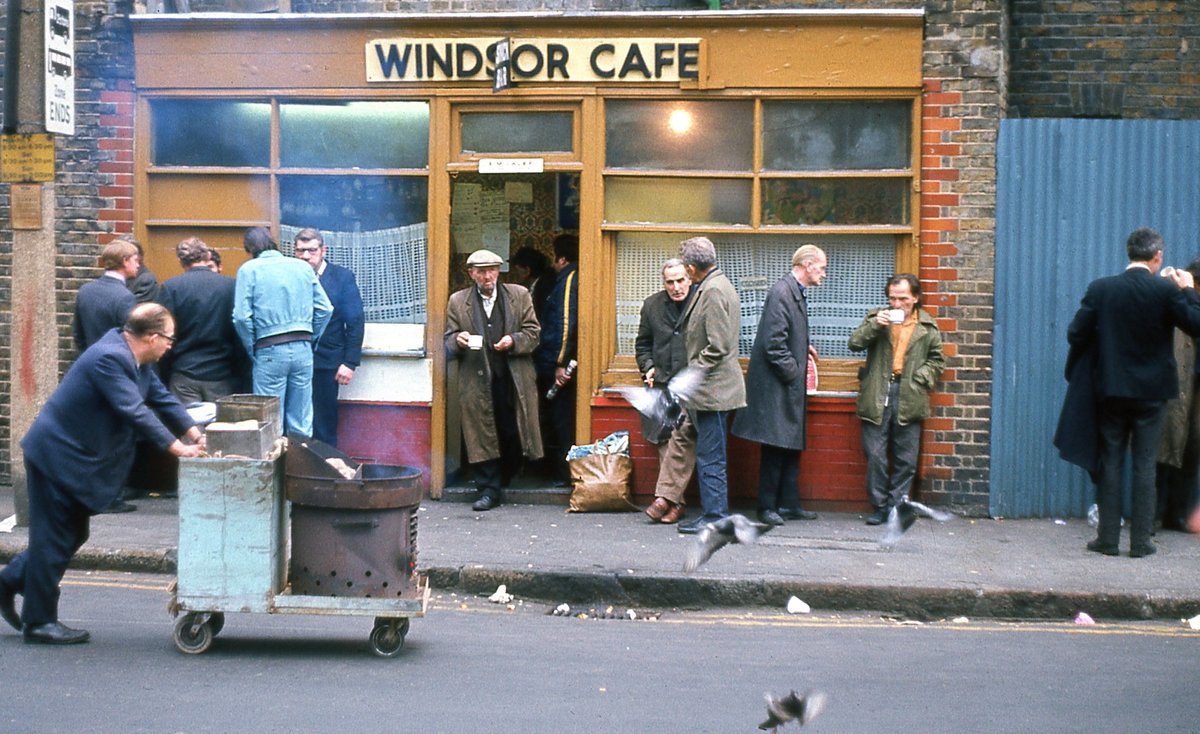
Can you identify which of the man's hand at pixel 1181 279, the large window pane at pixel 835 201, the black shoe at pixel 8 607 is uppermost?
the large window pane at pixel 835 201

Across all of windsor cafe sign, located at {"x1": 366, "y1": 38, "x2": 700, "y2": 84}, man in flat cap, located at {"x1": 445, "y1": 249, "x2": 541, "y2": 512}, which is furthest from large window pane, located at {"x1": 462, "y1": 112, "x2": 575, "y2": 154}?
man in flat cap, located at {"x1": 445, "y1": 249, "x2": 541, "y2": 512}

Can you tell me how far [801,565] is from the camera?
8.88 metres

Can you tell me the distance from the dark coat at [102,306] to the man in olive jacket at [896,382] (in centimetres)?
523

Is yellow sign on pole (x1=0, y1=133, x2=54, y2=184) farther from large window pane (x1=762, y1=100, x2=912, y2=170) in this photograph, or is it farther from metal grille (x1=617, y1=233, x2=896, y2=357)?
large window pane (x1=762, y1=100, x2=912, y2=170)

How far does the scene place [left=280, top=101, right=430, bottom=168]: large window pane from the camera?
36.6 ft

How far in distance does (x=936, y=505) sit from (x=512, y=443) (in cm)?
323

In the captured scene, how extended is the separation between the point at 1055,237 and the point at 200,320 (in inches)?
248

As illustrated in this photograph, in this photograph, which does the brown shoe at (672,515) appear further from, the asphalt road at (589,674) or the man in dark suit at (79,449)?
the man in dark suit at (79,449)

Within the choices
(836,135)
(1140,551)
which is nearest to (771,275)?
(836,135)

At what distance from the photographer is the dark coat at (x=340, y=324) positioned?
10906 mm

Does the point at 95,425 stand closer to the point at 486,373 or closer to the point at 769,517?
the point at 486,373

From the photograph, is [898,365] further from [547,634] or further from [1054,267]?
[547,634]

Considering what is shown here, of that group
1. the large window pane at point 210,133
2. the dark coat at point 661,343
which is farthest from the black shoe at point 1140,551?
the large window pane at point 210,133

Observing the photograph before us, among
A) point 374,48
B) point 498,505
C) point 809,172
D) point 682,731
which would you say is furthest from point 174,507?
point 682,731
